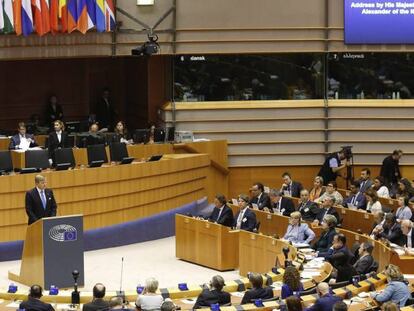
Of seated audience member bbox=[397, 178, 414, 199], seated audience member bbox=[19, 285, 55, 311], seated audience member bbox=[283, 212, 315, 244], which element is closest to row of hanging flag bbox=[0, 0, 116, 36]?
seated audience member bbox=[397, 178, 414, 199]

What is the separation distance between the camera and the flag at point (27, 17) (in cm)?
2197

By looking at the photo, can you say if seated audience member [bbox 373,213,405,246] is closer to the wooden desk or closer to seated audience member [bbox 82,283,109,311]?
the wooden desk

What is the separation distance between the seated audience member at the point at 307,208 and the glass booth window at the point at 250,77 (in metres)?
5.40

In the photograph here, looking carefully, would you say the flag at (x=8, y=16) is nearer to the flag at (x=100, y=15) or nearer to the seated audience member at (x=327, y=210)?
the flag at (x=100, y=15)

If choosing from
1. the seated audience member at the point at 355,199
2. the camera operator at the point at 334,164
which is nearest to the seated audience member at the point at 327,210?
the seated audience member at the point at 355,199

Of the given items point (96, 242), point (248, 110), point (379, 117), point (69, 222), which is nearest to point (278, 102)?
point (248, 110)

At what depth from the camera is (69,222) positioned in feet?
54.0

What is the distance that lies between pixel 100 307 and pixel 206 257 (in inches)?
265

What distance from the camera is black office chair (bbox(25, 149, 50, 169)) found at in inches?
771

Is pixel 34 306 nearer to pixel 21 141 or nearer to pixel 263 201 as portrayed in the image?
pixel 263 201

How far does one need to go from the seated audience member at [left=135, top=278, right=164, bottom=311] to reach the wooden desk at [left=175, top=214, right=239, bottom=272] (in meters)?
5.89

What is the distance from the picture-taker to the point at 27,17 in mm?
22062

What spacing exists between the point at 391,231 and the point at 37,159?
6.47m

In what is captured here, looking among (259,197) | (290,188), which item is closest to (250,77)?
(290,188)
